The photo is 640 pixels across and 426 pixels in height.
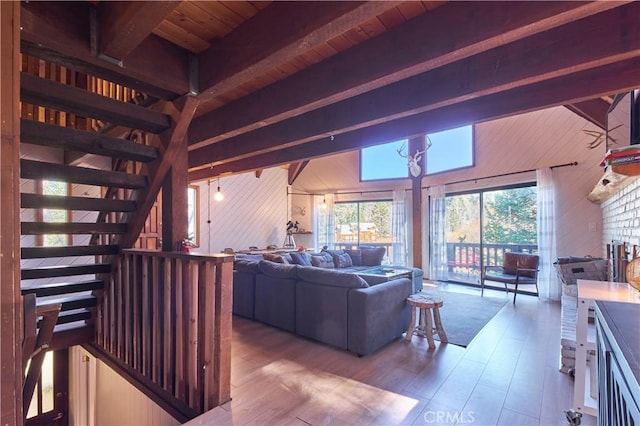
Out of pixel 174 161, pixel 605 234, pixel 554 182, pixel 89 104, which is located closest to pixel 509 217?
pixel 554 182

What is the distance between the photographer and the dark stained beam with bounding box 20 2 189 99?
1468mm

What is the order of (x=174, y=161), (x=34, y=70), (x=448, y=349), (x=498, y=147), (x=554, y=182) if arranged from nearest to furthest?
(x=174, y=161) → (x=448, y=349) → (x=34, y=70) → (x=554, y=182) → (x=498, y=147)

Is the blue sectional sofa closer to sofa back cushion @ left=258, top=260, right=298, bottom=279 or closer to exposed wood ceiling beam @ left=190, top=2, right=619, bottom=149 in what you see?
sofa back cushion @ left=258, top=260, right=298, bottom=279

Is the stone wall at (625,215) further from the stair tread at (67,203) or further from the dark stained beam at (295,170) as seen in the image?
the dark stained beam at (295,170)

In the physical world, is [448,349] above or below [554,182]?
below

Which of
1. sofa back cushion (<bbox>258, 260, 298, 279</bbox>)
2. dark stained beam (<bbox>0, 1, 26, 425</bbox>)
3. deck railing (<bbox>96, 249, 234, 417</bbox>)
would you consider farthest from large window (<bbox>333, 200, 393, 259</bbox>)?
dark stained beam (<bbox>0, 1, 26, 425</bbox>)

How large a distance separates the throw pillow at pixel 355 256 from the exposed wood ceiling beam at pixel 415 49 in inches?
205

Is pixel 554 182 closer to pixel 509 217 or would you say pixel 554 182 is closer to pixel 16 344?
pixel 509 217

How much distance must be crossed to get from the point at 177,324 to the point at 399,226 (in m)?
6.52

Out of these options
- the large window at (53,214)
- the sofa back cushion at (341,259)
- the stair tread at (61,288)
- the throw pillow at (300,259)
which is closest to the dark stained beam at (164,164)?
the stair tread at (61,288)

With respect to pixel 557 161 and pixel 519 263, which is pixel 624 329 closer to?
pixel 519 263

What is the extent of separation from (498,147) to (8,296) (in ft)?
23.2

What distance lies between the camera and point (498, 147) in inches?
237

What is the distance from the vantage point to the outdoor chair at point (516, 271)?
5026 millimetres
